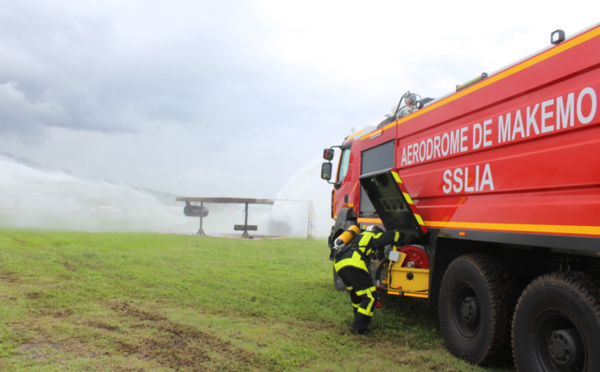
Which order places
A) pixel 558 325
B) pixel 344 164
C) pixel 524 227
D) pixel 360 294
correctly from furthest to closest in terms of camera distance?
1. pixel 344 164
2. pixel 360 294
3. pixel 524 227
4. pixel 558 325

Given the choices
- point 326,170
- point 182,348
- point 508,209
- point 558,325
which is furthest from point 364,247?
point 326,170

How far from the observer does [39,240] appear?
44.9 feet

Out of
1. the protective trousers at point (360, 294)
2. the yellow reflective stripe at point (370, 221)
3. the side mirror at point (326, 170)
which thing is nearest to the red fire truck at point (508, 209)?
the protective trousers at point (360, 294)

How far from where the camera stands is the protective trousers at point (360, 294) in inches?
210

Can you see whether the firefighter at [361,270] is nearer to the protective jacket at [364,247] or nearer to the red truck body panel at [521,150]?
the protective jacket at [364,247]

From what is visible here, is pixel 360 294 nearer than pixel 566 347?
No

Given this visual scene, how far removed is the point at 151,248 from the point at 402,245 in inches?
372

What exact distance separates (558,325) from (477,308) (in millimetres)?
1054

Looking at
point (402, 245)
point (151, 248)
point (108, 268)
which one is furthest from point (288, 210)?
point (402, 245)

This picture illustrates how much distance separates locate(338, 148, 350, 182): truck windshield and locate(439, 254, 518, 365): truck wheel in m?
3.77

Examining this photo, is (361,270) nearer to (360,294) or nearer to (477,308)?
(360,294)

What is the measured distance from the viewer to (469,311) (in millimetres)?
4355

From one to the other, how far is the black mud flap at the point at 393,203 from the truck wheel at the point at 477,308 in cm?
74

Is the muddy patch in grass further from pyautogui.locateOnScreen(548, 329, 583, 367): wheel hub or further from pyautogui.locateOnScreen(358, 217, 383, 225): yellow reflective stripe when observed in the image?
pyautogui.locateOnScreen(358, 217, 383, 225): yellow reflective stripe
